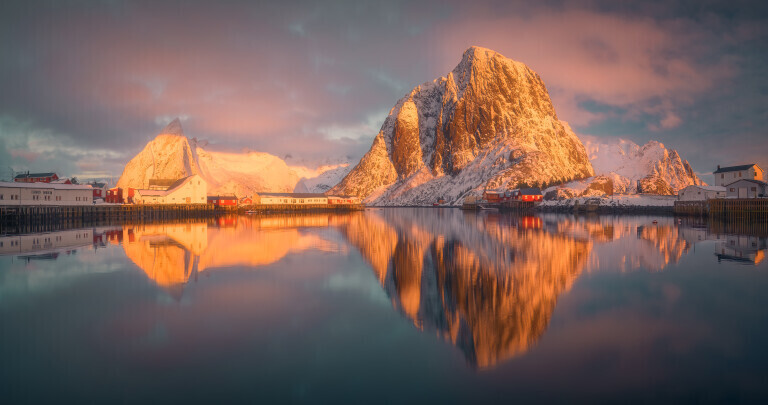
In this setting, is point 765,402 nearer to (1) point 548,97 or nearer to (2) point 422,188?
(2) point 422,188

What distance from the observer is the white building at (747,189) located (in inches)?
2195

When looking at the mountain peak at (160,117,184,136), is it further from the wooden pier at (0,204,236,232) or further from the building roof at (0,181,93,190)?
the building roof at (0,181,93,190)

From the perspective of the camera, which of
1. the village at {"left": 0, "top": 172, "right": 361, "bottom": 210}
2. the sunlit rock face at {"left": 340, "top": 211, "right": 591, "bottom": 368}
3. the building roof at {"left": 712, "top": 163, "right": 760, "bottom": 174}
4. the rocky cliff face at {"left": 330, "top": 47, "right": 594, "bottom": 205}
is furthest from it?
the rocky cliff face at {"left": 330, "top": 47, "right": 594, "bottom": 205}

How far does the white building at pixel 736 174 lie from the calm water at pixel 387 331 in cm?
5242

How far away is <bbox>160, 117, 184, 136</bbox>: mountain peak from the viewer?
6309 inches

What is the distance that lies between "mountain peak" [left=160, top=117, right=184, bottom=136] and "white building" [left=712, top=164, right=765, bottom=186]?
533 ft

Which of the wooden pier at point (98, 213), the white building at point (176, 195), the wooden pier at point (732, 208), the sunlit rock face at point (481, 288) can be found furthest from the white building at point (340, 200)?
the sunlit rock face at point (481, 288)

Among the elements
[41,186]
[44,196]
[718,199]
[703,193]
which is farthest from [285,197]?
[718,199]

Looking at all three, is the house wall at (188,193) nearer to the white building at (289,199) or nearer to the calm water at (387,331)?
the white building at (289,199)

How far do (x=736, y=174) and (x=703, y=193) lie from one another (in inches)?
203

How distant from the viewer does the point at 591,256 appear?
22.6 m

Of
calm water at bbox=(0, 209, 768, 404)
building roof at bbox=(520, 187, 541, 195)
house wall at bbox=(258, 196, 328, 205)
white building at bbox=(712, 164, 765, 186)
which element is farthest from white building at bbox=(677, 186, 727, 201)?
house wall at bbox=(258, 196, 328, 205)

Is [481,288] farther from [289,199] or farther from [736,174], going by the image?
[289,199]

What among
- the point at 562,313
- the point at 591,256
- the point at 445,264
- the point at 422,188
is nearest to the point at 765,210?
the point at 591,256
